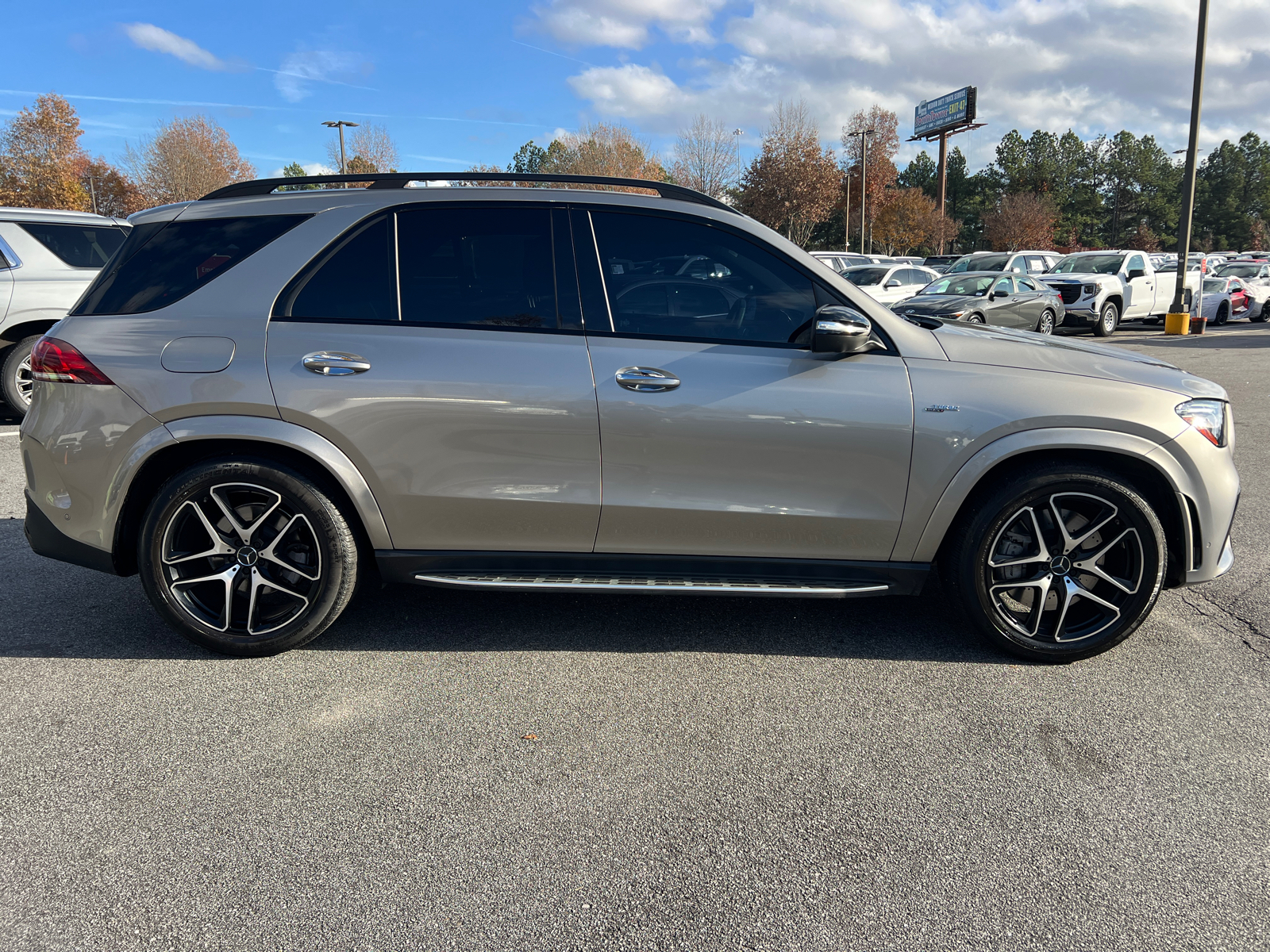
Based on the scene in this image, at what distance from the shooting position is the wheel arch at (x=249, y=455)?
338 centimetres

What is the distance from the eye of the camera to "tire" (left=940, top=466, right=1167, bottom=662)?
135 inches

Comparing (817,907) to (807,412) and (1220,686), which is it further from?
(1220,686)

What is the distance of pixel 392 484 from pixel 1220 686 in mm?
3308

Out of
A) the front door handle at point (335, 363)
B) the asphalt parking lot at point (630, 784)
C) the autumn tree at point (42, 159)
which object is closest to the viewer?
the asphalt parking lot at point (630, 784)

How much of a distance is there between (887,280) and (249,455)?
18.5m

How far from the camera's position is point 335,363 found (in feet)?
11.1

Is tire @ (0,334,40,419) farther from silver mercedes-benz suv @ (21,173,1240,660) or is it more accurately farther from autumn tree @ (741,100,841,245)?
autumn tree @ (741,100,841,245)

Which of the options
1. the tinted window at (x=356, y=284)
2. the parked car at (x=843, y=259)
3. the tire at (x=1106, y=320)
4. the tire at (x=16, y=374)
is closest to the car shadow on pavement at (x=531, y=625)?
the tinted window at (x=356, y=284)

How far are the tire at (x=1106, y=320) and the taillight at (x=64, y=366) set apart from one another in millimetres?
20273

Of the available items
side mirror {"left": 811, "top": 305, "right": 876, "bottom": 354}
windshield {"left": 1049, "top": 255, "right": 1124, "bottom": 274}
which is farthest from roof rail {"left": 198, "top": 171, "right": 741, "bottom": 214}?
windshield {"left": 1049, "top": 255, "right": 1124, "bottom": 274}

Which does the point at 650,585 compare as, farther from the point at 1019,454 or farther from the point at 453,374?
the point at 1019,454

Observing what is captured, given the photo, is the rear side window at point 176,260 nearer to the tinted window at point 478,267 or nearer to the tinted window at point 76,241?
the tinted window at point 478,267

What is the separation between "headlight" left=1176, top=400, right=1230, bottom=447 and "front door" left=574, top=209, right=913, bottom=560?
45.8 inches

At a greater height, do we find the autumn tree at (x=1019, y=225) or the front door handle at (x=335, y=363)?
the autumn tree at (x=1019, y=225)
